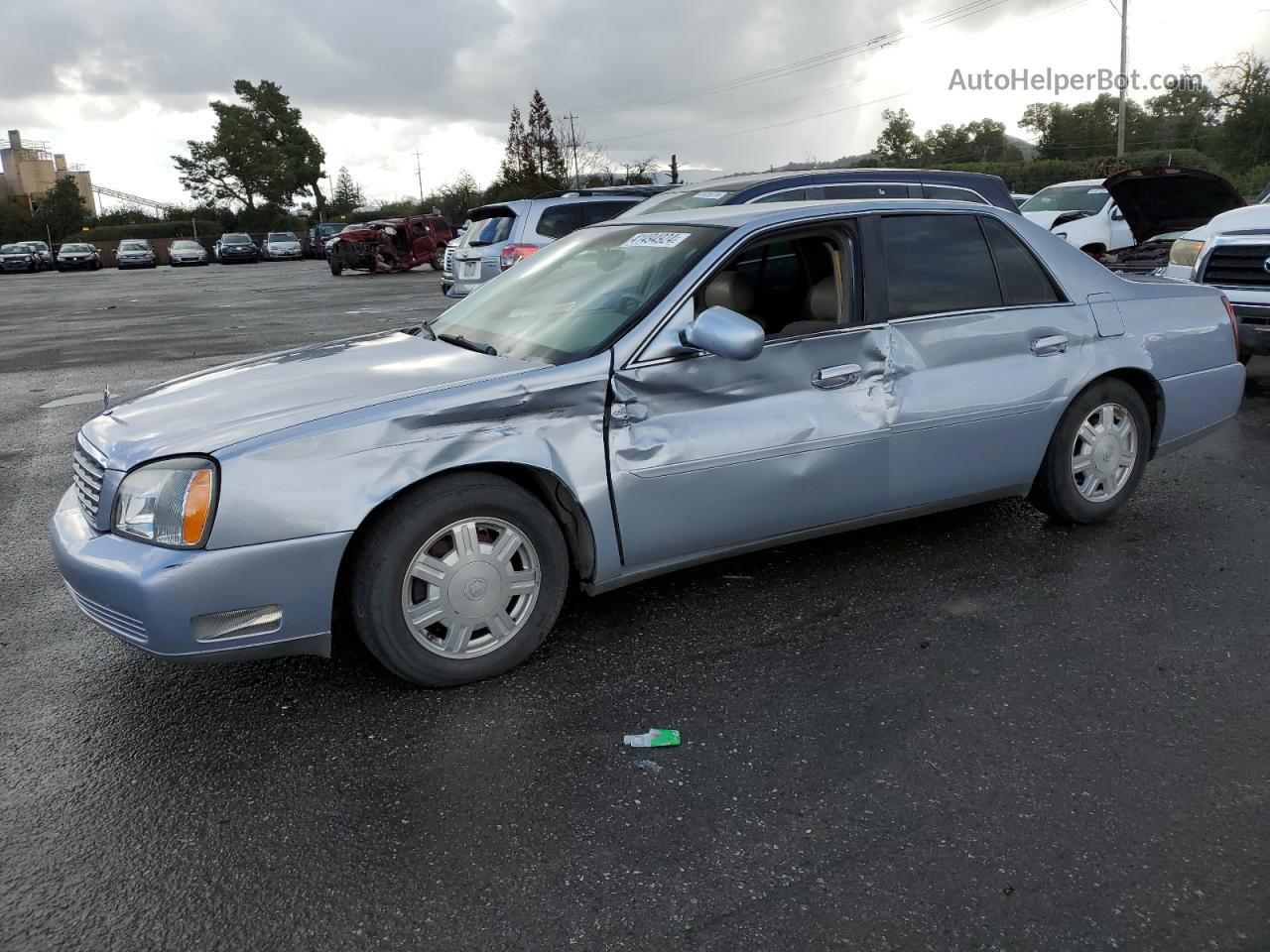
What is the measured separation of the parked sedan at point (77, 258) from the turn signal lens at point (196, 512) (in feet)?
170

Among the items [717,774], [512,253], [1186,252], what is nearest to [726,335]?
[717,774]

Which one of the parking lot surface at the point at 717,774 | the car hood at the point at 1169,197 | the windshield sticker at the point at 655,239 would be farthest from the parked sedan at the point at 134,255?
the windshield sticker at the point at 655,239

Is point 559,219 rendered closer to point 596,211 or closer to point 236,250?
point 596,211

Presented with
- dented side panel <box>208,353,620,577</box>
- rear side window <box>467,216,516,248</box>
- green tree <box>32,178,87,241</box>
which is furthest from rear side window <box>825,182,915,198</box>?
green tree <box>32,178,87,241</box>

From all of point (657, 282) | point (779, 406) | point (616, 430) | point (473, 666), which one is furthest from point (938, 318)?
point (473, 666)

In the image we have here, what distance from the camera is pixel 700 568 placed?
449cm

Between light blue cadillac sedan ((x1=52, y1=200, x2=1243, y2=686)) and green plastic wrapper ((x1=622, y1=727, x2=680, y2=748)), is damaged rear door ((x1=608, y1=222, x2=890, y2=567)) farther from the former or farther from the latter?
green plastic wrapper ((x1=622, y1=727, x2=680, y2=748))

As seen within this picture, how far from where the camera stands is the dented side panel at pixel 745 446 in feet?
11.7

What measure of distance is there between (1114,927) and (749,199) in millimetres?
6966

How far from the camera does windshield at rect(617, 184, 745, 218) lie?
870 centimetres

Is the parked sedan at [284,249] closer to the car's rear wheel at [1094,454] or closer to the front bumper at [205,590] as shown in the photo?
the car's rear wheel at [1094,454]

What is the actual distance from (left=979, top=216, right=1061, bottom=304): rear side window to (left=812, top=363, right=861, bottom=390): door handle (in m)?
0.95

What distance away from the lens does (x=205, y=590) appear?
299cm

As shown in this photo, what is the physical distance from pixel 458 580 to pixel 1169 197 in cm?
906
